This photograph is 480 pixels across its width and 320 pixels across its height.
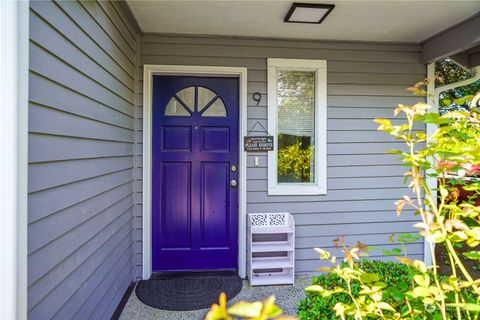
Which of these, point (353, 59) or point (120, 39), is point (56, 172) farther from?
point (353, 59)

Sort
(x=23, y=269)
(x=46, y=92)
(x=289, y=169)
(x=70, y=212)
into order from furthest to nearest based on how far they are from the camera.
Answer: (x=289, y=169) → (x=70, y=212) → (x=46, y=92) → (x=23, y=269)

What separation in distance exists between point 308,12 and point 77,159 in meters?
2.01

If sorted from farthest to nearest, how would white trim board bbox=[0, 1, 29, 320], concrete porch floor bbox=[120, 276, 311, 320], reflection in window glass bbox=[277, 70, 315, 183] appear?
reflection in window glass bbox=[277, 70, 315, 183] < concrete porch floor bbox=[120, 276, 311, 320] < white trim board bbox=[0, 1, 29, 320]

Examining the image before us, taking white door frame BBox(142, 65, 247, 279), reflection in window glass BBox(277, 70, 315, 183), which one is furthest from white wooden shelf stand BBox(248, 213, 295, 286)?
reflection in window glass BBox(277, 70, 315, 183)

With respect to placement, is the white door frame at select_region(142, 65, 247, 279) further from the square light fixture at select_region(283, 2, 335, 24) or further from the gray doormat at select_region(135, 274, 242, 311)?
the square light fixture at select_region(283, 2, 335, 24)

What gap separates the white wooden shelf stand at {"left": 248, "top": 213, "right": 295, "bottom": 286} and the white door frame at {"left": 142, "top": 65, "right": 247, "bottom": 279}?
4.9 inches

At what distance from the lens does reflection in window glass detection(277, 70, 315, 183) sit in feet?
9.80

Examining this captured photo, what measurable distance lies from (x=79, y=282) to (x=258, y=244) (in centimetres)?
159

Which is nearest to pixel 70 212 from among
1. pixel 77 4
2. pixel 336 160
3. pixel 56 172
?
pixel 56 172

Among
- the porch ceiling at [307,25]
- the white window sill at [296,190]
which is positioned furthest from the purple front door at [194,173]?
the porch ceiling at [307,25]

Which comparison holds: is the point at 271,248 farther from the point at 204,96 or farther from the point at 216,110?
the point at 204,96

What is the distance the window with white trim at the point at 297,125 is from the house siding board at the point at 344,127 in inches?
2.8

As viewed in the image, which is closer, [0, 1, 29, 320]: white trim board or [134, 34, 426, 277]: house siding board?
[0, 1, 29, 320]: white trim board

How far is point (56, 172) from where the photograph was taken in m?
1.35
